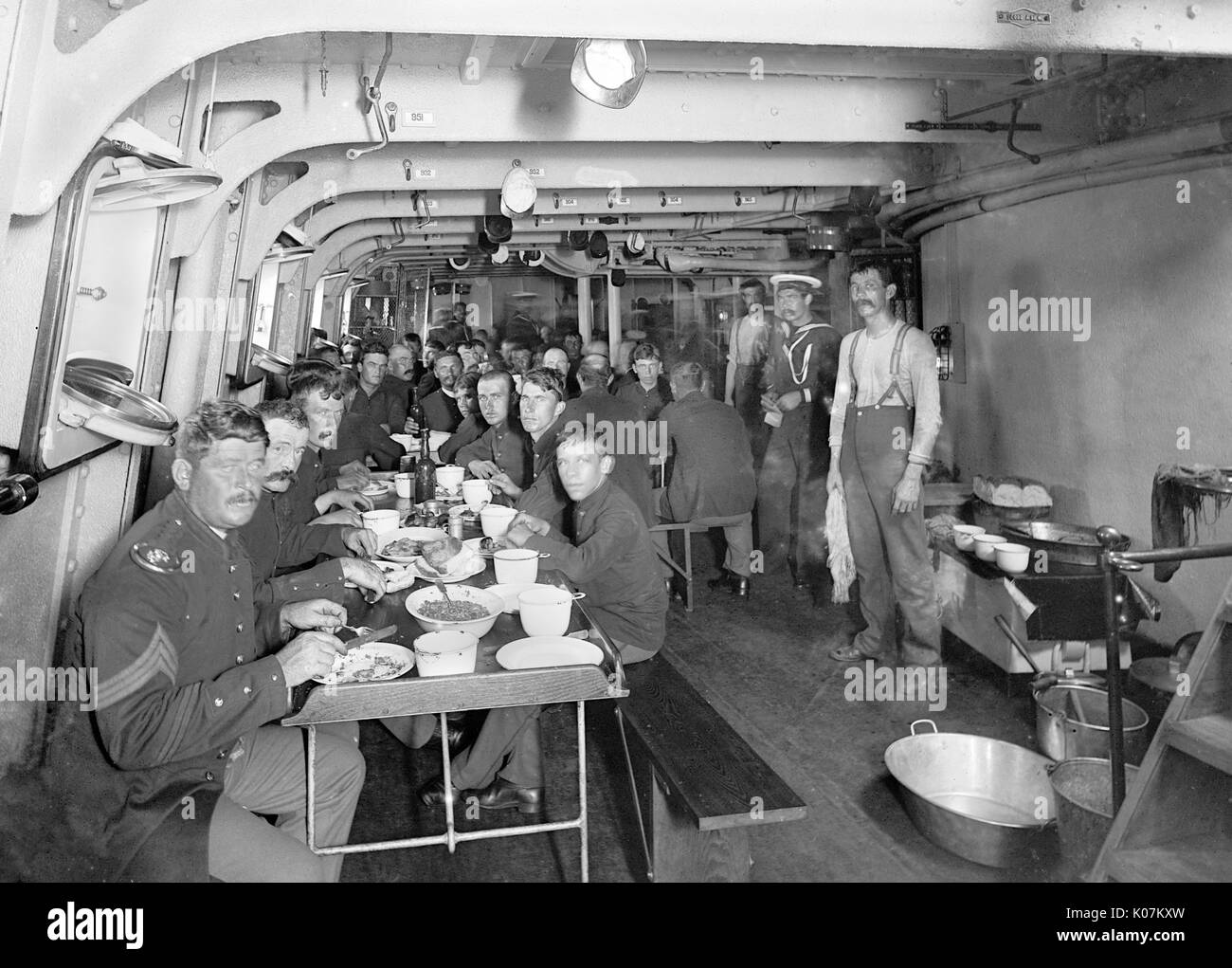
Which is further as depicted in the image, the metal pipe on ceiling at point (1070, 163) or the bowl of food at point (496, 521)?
the metal pipe on ceiling at point (1070, 163)

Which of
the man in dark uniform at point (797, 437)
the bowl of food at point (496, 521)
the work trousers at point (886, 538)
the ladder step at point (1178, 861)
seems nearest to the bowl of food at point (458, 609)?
the bowl of food at point (496, 521)

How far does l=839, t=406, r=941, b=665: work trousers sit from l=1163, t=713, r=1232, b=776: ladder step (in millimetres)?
2479

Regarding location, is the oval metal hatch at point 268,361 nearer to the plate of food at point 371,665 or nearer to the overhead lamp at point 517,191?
the overhead lamp at point 517,191

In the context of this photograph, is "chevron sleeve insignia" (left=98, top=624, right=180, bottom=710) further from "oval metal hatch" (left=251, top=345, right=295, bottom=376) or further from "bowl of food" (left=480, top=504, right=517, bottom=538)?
"oval metal hatch" (left=251, top=345, right=295, bottom=376)

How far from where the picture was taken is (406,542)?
3756mm

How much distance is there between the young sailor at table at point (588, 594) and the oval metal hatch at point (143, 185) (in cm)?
161

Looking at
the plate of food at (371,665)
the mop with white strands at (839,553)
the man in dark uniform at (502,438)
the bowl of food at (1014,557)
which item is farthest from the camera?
the mop with white strands at (839,553)

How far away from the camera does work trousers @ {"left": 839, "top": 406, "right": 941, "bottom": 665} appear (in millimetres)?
4938

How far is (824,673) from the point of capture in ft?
17.0

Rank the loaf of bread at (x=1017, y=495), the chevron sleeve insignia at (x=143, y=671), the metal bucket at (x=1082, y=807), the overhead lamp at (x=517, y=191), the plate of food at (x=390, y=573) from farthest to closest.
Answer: the overhead lamp at (x=517, y=191) → the loaf of bread at (x=1017, y=495) → the plate of food at (x=390, y=573) → the metal bucket at (x=1082, y=807) → the chevron sleeve insignia at (x=143, y=671)

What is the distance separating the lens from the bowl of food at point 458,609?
8.74 ft
